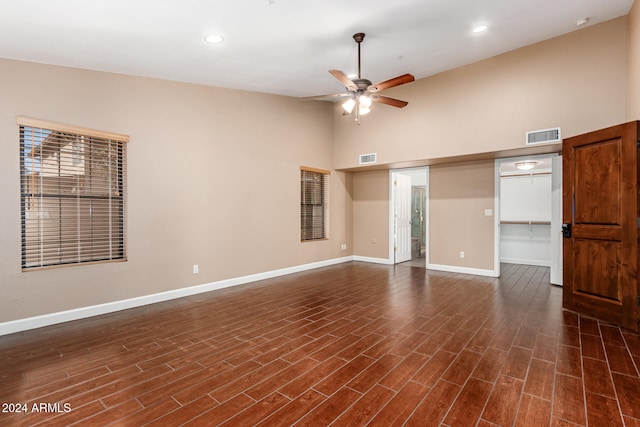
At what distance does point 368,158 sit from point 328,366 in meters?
4.82

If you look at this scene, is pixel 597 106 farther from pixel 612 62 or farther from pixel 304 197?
pixel 304 197

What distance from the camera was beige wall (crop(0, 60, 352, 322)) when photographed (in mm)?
3371

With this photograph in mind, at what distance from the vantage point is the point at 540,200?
715 cm

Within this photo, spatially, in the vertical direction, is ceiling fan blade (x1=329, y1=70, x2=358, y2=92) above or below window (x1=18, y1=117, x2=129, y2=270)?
above

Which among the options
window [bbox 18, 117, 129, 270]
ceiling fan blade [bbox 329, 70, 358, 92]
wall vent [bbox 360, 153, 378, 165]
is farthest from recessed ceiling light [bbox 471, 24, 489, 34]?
window [bbox 18, 117, 129, 270]

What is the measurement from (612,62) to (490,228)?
9.64 feet

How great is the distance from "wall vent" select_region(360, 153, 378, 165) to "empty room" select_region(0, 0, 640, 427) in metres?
0.35

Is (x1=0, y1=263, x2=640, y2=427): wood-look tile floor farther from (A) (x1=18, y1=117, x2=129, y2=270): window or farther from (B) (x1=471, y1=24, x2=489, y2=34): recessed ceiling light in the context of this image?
(B) (x1=471, y1=24, x2=489, y2=34): recessed ceiling light

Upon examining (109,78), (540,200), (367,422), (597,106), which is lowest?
(367,422)

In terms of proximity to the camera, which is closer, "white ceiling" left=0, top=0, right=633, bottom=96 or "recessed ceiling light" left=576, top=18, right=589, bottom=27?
"white ceiling" left=0, top=0, right=633, bottom=96

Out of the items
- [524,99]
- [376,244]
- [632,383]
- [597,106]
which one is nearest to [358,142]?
[376,244]

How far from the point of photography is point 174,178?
4.52 m

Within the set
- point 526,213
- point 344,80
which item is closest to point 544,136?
point 344,80

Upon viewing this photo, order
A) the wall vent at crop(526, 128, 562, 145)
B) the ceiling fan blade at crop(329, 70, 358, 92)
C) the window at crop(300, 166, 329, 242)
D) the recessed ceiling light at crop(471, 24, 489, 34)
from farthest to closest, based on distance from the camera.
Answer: the window at crop(300, 166, 329, 242), the wall vent at crop(526, 128, 562, 145), the recessed ceiling light at crop(471, 24, 489, 34), the ceiling fan blade at crop(329, 70, 358, 92)
